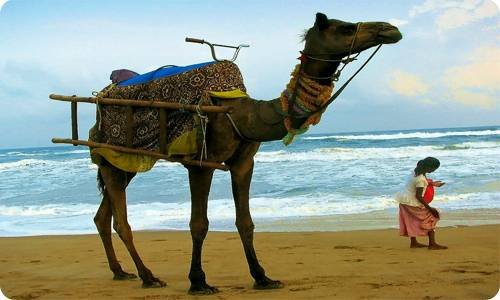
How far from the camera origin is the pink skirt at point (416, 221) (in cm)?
859

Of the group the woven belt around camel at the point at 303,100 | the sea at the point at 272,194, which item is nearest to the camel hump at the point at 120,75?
the woven belt around camel at the point at 303,100

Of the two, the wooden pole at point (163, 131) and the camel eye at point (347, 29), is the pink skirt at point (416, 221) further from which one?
the camel eye at point (347, 29)

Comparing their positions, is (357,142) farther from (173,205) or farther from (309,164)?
(173,205)

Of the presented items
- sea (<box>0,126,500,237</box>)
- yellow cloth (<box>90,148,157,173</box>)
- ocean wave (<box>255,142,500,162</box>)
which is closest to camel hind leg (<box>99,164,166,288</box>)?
yellow cloth (<box>90,148,157,173</box>)

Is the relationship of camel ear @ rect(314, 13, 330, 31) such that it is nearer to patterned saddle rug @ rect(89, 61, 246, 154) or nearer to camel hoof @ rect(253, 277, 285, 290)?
patterned saddle rug @ rect(89, 61, 246, 154)

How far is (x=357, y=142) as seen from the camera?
37125 millimetres

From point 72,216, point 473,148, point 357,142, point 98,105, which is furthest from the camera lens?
point 357,142

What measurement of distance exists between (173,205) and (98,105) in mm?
8660

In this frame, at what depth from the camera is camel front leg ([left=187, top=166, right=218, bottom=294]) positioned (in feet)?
19.7

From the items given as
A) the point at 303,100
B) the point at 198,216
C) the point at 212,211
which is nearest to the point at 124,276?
the point at 198,216

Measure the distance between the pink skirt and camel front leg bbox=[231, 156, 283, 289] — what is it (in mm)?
3007

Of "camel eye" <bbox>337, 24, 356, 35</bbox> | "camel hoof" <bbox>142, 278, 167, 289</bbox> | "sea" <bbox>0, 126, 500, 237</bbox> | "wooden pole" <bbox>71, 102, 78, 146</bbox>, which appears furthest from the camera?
"sea" <bbox>0, 126, 500, 237</bbox>

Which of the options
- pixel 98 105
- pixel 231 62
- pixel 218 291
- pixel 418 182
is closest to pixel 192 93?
pixel 231 62

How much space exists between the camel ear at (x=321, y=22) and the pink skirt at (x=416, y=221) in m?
4.00
